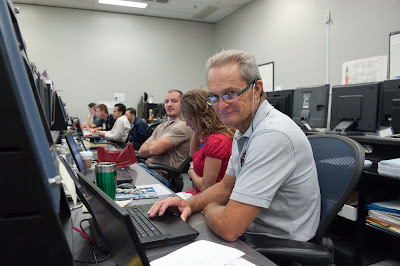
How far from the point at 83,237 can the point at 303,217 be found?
71 centimetres

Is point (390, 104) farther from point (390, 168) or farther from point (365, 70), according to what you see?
point (365, 70)

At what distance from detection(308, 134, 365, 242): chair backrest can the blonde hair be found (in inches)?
29.1

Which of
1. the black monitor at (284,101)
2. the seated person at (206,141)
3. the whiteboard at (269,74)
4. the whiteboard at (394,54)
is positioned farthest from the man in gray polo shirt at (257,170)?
the whiteboard at (269,74)

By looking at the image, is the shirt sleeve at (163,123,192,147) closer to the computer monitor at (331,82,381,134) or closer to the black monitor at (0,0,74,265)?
the computer monitor at (331,82,381,134)

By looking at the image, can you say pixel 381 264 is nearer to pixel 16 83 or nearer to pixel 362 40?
pixel 16 83

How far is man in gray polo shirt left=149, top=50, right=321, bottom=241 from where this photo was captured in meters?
0.95

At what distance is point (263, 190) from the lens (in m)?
0.95

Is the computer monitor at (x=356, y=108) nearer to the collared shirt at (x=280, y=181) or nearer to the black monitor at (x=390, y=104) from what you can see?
the black monitor at (x=390, y=104)

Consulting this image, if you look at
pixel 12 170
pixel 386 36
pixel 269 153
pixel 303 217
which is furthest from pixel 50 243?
pixel 386 36

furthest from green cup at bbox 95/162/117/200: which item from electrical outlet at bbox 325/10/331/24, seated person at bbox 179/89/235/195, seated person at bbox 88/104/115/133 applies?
seated person at bbox 88/104/115/133

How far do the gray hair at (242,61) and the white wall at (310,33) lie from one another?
3.44 m

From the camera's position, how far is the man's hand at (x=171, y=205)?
40.3 inches

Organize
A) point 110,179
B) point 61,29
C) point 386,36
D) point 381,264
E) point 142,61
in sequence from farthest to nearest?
point 142,61
point 61,29
point 386,36
point 381,264
point 110,179

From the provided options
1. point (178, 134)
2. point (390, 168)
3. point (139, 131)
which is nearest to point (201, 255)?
point (390, 168)
